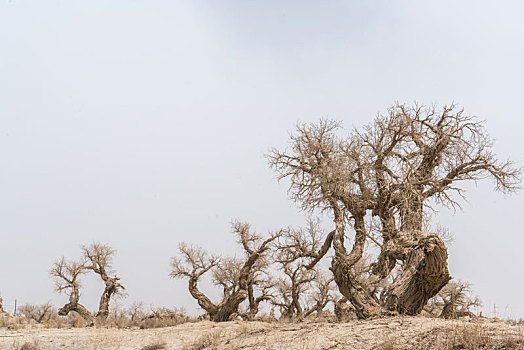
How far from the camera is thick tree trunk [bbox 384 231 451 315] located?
13180 millimetres

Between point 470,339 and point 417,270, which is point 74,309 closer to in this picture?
point 417,270

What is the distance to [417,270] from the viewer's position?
13633 mm

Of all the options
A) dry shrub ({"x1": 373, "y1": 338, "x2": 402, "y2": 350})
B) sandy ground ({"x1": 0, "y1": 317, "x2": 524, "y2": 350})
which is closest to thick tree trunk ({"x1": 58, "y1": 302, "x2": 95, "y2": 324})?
sandy ground ({"x1": 0, "y1": 317, "x2": 524, "y2": 350})

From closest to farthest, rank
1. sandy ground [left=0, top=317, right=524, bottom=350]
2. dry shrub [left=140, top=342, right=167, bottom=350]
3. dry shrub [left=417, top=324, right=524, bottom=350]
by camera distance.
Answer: dry shrub [left=417, top=324, right=524, bottom=350] → sandy ground [left=0, top=317, right=524, bottom=350] → dry shrub [left=140, top=342, right=167, bottom=350]

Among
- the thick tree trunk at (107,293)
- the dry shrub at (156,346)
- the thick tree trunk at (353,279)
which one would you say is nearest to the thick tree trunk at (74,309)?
the thick tree trunk at (107,293)

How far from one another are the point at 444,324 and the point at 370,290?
5011 mm

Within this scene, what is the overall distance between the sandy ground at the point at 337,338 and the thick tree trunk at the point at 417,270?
152cm

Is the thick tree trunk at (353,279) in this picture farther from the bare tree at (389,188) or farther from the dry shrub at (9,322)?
the dry shrub at (9,322)

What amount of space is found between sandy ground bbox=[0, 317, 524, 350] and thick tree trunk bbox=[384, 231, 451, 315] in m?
1.52

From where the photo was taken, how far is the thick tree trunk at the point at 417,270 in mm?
13180

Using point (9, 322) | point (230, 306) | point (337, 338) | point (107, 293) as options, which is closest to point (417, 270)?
point (337, 338)

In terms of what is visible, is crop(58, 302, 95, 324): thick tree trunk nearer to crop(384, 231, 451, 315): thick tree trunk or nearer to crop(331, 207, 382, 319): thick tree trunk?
crop(331, 207, 382, 319): thick tree trunk

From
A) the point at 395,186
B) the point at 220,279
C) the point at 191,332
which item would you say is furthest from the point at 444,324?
the point at 220,279

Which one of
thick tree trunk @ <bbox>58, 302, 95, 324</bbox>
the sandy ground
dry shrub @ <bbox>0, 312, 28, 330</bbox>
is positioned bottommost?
the sandy ground
